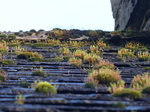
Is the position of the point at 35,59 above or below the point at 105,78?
above

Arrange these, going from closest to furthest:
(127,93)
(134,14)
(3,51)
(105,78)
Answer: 1. (127,93)
2. (105,78)
3. (3,51)
4. (134,14)

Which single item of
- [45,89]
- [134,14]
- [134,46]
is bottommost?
[45,89]

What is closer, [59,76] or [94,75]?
[94,75]

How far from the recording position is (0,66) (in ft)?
44.5

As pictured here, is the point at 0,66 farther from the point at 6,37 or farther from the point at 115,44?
the point at 6,37

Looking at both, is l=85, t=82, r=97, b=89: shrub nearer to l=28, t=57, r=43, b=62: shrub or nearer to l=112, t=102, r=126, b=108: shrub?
l=112, t=102, r=126, b=108: shrub

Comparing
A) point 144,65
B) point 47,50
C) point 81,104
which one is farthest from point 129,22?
point 81,104

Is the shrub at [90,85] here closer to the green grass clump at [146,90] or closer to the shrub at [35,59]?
the green grass clump at [146,90]

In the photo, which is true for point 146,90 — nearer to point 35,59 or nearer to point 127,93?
point 127,93

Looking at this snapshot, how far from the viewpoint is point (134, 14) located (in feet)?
120

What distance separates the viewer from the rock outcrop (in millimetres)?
33650

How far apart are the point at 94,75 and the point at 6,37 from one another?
17.1 m

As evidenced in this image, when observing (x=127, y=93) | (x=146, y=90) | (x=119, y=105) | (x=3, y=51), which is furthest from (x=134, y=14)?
(x=119, y=105)

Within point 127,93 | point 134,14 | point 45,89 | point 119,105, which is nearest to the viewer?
point 119,105
